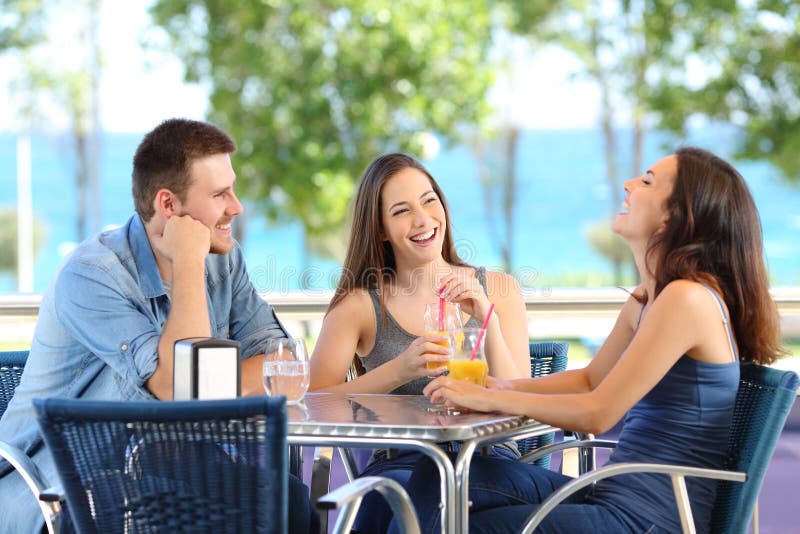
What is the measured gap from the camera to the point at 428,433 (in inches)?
76.7

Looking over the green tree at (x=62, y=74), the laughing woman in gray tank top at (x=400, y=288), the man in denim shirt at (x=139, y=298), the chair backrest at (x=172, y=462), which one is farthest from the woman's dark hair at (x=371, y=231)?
the green tree at (x=62, y=74)

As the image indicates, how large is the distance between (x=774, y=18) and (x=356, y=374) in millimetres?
10120

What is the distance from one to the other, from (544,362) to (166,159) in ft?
4.10

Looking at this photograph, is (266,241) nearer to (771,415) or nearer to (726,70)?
(726,70)

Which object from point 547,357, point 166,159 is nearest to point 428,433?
point 166,159

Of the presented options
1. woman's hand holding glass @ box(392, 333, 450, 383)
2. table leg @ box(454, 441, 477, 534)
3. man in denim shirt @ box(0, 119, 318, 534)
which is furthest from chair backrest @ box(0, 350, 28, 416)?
table leg @ box(454, 441, 477, 534)

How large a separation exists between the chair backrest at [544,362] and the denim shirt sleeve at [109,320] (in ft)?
3.84

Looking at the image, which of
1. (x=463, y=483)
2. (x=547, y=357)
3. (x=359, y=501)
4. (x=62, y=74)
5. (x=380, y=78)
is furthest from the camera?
(x=62, y=74)

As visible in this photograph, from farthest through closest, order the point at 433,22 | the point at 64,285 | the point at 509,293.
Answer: the point at 433,22, the point at 509,293, the point at 64,285

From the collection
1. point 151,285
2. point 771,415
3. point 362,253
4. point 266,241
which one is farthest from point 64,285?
point 266,241

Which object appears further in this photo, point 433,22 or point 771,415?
point 433,22

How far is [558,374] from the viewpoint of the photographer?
102 inches

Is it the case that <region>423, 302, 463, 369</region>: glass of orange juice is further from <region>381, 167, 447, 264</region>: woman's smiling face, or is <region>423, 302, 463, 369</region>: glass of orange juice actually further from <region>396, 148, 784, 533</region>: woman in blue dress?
<region>381, 167, 447, 264</region>: woman's smiling face

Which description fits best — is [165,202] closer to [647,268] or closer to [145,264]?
[145,264]
